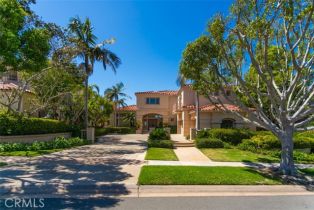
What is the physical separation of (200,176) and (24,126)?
14.2 m

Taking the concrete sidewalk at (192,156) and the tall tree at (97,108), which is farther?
the tall tree at (97,108)

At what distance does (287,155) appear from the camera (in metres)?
11.1

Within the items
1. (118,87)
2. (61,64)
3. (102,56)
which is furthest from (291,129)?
(118,87)

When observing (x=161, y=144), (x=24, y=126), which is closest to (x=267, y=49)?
(x=161, y=144)

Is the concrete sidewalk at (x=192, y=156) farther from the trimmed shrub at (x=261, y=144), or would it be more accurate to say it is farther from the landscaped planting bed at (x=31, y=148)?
the landscaped planting bed at (x=31, y=148)

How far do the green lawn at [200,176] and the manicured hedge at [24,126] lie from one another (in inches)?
452

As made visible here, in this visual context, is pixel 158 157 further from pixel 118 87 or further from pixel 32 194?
pixel 118 87

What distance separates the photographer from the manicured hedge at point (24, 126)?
57.8 feet

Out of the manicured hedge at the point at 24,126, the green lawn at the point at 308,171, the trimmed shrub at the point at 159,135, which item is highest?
the manicured hedge at the point at 24,126

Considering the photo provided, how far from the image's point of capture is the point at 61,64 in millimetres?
20500

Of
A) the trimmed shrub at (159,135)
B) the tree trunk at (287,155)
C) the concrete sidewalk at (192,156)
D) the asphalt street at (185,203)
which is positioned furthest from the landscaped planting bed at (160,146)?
the asphalt street at (185,203)

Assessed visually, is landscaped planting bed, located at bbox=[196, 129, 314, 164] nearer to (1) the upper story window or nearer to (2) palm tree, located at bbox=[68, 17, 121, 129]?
(2) palm tree, located at bbox=[68, 17, 121, 129]

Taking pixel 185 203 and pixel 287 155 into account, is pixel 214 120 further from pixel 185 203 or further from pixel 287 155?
pixel 185 203

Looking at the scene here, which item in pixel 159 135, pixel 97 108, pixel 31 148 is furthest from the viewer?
pixel 97 108
